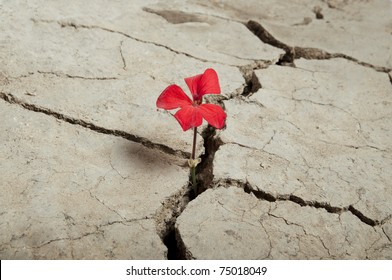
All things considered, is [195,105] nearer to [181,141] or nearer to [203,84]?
[203,84]

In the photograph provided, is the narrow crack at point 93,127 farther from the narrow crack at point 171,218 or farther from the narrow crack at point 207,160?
the narrow crack at point 171,218

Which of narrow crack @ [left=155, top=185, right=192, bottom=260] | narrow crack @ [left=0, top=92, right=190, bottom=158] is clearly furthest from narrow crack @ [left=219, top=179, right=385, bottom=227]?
narrow crack @ [left=0, top=92, right=190, bottom=158]

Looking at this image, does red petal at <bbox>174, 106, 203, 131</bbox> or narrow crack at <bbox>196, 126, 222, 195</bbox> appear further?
narrow crack at <bbox>196, 126, 222, 195</bbox>

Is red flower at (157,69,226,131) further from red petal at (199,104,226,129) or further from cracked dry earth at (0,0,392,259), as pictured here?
cracked dry earth at (0,0,392,259)

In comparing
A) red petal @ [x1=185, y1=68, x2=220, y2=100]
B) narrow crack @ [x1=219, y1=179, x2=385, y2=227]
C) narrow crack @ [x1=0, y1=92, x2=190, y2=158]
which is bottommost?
narrow crack @ [x1=219, y1=179, x2=385, y2=227]

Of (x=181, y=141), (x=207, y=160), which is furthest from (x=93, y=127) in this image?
(x=207, y=160)
